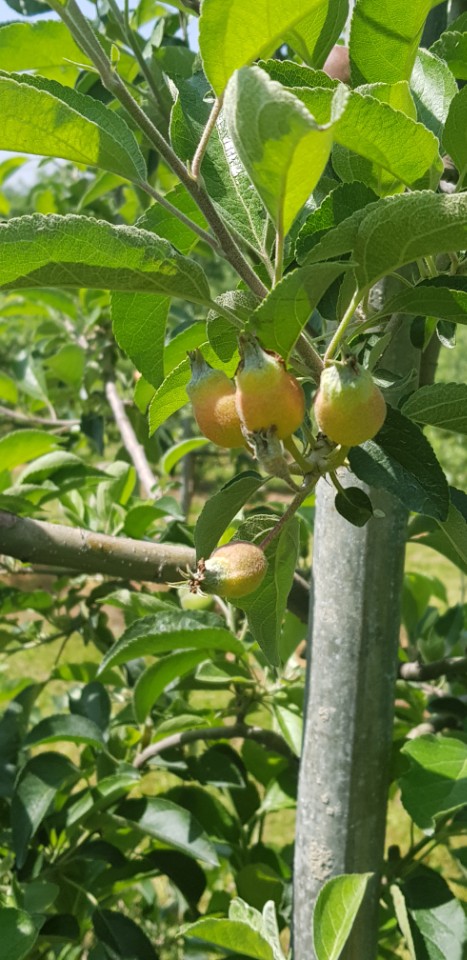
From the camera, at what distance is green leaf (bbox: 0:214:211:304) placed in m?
0.46

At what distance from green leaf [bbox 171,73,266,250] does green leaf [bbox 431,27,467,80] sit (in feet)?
0.78

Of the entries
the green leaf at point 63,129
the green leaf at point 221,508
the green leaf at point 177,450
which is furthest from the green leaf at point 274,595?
the green leaf at point 177,450

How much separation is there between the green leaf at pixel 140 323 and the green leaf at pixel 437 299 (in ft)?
0.57

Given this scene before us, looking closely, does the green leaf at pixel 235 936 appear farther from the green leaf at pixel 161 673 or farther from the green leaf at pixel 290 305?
the green leaf at pixel 290 305

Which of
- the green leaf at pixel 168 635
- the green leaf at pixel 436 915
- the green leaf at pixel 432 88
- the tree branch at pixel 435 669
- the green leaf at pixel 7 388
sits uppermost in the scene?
the green leaf at pixel 432 88

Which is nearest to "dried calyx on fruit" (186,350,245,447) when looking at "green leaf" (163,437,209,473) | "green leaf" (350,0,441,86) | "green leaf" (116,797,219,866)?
"green leaf" (350,0,441,86)

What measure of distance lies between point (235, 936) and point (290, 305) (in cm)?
59

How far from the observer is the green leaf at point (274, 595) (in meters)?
0.64

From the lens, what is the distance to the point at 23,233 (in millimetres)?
460

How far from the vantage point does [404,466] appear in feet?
1.87

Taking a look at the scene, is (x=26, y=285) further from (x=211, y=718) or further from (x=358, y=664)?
(x=211, y=718)

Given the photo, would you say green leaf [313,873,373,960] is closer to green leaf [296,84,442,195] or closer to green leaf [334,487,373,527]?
green leaf [334,487,373,527]

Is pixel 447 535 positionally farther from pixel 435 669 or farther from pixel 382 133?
pixel 435 669

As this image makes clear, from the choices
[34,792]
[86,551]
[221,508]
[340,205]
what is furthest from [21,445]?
[340,205]
